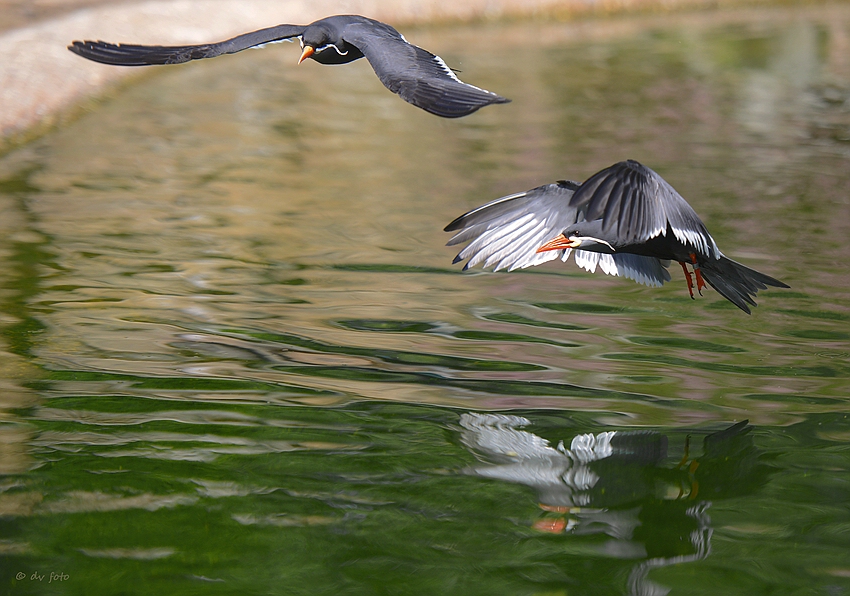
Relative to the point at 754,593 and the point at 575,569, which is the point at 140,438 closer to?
the point at 575,569

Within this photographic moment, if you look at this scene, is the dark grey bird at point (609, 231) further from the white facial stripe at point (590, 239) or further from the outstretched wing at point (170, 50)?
the outstretched wing at point (170, 50)

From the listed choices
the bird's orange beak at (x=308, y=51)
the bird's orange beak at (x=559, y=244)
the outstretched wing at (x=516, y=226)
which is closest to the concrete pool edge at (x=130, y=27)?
the bird's orange beak at (x=308, y=51)

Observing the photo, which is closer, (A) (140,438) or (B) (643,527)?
(B) (643,527)

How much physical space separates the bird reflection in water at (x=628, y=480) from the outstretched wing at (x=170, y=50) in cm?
188

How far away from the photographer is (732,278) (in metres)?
5.00

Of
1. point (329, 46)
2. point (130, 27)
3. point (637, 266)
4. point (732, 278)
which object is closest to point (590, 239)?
point (732, 278)

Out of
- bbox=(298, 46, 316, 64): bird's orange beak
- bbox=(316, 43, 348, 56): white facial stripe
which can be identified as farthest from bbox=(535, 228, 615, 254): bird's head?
bbox=(298, 46, 316, 64): bird's orange beak

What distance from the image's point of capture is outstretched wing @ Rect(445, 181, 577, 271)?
4.88 metres

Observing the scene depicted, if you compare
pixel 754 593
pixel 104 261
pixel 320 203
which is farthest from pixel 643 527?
pixel 320 203

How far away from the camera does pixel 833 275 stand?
6285mm

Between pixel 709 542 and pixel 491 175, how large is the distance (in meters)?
5.63

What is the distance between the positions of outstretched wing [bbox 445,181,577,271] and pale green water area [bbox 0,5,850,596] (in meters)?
0.53

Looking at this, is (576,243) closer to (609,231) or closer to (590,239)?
(590,239)

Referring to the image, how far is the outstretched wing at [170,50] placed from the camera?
4.46 m
